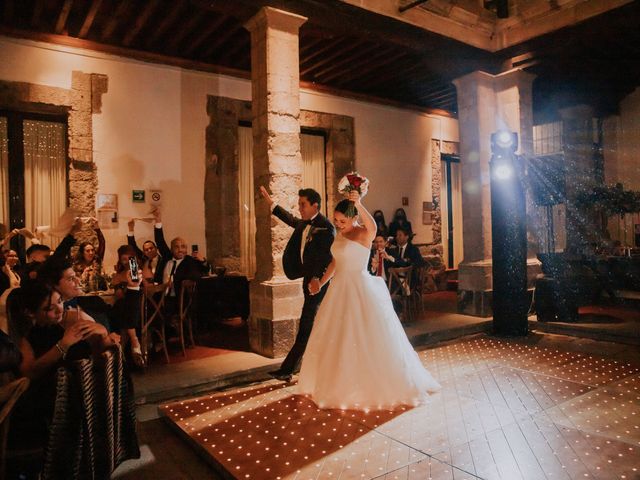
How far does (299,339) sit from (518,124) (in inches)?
202

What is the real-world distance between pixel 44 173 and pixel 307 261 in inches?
176

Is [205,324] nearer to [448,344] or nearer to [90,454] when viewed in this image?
[448,344]

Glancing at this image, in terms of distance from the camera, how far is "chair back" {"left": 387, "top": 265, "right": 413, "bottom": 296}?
20.7ft

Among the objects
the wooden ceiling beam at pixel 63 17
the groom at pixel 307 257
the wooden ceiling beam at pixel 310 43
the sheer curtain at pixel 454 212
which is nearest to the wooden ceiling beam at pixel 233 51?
the wooden ceiling beam at pixel 310 43

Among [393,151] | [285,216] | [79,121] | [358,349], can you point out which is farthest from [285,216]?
[393,151]

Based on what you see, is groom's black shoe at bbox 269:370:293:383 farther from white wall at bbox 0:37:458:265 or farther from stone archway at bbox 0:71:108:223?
stone archway at bbox 0:71:108:223

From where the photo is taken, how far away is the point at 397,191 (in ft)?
31.6

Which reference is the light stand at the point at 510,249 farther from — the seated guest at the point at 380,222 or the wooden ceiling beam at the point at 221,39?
the wooden ceiling beam at the point at 221,39

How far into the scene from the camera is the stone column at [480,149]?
701cm

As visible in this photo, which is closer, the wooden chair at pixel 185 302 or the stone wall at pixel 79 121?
the wooden chair at pixel 185 302

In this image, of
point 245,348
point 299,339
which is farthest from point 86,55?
point 299,339

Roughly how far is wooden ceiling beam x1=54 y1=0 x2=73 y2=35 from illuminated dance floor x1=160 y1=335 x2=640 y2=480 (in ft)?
15.2

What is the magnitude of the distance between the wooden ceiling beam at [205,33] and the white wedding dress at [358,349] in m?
3.66

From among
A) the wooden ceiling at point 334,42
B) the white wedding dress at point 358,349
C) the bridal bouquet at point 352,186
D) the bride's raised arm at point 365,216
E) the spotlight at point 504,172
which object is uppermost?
the wooden ceiling at point 334,42
